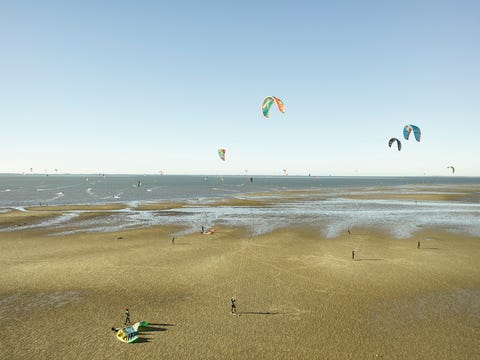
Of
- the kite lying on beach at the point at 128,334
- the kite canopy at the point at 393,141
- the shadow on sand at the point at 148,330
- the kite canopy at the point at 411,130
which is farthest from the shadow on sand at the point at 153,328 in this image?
the kite canopy at the point at 393,141

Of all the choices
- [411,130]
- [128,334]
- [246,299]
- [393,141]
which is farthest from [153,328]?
[393,141]

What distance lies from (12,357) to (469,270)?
2969cm

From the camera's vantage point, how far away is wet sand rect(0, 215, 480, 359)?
47.1ft

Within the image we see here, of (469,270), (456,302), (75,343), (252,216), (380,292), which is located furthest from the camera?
(252,216)

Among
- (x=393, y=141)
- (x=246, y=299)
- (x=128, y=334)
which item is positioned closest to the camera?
(x=128, y=334)

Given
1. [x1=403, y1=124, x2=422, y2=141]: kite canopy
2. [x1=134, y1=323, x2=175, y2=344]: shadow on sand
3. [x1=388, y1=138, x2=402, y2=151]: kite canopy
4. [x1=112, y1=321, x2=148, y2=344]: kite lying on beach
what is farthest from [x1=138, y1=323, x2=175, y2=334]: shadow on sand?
[x1=388, y1=138, x2=402, y2=151]: kite canopy

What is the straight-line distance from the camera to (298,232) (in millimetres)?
38781

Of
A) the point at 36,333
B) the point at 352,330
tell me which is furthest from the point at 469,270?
the point at 36,333

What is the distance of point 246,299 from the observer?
62.8ft

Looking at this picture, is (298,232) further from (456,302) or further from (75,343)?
(75,343)

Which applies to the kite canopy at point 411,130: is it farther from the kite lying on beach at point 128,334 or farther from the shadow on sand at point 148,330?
the kite lying on beach at point 128,334

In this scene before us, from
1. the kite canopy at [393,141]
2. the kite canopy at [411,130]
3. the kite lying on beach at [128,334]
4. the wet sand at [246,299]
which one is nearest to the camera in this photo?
the wet sand at [246,299]

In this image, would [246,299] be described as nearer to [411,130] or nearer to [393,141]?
[411,130]

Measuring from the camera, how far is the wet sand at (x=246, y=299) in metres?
14.3
